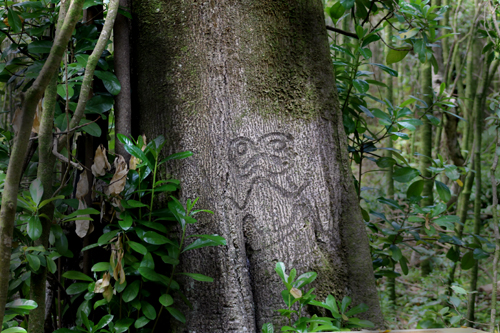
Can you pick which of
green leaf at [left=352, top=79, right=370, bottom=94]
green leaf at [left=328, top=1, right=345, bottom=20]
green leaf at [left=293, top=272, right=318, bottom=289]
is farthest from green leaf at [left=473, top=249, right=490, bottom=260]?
green leaf at [left=328, top=1, right=345, bottom=20]

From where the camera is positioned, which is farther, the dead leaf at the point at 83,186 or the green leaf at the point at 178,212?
the dead leaf at the point at 83,186

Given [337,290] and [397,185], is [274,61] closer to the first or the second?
[337,290]

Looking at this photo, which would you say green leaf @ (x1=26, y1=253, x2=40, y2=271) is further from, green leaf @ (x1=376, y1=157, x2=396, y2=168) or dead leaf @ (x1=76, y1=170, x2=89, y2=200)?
green leaf @ (x1=376, y1=157, x2=396, y2=168)

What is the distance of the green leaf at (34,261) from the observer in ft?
4.42

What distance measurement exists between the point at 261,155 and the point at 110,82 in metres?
0.72

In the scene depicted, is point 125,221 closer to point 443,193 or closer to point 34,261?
point 34,261

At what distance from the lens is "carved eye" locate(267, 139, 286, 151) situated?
1.68 meters

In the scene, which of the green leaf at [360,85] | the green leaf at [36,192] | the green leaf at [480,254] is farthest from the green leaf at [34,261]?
the green leaf at [480,254]

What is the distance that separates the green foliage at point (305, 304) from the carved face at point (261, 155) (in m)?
0.42

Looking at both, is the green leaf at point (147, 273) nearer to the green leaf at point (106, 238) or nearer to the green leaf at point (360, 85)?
the green leaf at point (106, 238)

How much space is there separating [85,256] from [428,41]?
89.4 inches

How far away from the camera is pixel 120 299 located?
4.75 ft

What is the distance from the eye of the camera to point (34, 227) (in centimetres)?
135

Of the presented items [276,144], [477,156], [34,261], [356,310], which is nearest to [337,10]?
[276,144]
